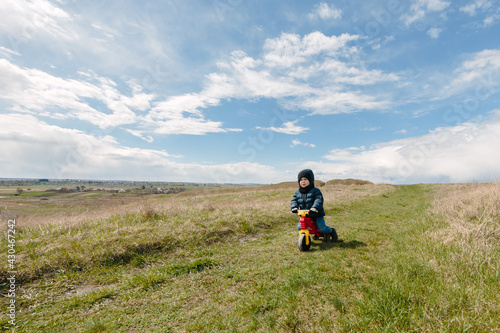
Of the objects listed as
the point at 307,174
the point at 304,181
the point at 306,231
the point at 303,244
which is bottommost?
the point at 303,244

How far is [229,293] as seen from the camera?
447 cm

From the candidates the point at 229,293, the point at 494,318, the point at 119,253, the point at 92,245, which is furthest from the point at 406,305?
the point at 92,245

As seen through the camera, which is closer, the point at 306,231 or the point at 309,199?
the point at 306,231

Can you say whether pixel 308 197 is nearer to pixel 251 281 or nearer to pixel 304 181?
pixel 304 181

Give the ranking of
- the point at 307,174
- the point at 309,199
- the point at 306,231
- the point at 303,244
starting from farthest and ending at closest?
1. the point at 307,174
2. the point at 309,199
3. the point at 306,231
4. the point at 303,244

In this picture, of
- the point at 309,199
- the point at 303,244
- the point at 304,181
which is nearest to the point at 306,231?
the point at 303,244

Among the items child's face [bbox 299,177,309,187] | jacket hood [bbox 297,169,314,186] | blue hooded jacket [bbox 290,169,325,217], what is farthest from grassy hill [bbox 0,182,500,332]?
jacket hood [bbox 297,169,314,186]

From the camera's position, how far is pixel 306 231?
7.22 meters

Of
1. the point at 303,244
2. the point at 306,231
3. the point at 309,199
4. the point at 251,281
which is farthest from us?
the point at 309,199

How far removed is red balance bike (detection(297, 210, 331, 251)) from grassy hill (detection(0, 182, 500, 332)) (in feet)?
0.99

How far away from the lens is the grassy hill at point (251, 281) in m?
3.11

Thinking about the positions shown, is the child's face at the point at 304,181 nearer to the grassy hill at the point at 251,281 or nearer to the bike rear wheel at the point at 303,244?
the bike rear wheel at the point at 303,244

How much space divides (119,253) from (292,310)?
18.8ft

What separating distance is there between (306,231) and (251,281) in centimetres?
299
